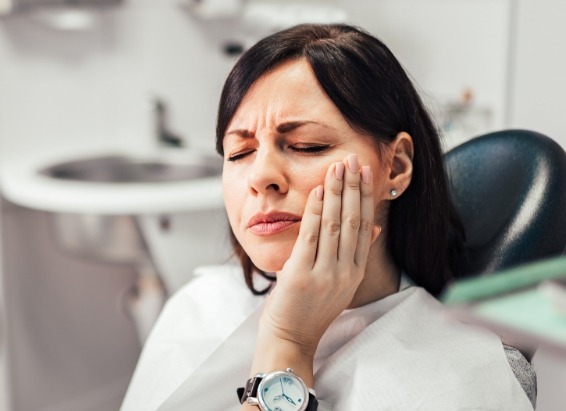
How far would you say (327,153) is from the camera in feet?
4.04

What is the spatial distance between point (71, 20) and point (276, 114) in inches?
62.3

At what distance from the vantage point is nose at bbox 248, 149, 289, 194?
121 cm

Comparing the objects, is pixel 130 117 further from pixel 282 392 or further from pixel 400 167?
pixel 282 392

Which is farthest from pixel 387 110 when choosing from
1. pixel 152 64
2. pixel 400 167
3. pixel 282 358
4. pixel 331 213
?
pixel 152 64

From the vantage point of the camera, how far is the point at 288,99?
1251 mm

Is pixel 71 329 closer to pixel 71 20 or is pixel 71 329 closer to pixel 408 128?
pixel 71 20

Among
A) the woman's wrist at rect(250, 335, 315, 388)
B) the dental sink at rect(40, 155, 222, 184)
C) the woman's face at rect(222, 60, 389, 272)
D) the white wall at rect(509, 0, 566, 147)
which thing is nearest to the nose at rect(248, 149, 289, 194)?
the woman's face at rect(222, 60, 389, 272)

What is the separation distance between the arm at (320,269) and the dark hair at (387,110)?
115mm

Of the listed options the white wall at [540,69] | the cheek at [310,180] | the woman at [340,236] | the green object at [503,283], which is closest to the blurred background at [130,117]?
the white wall at [540,69]

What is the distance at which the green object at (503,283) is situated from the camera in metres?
0.51

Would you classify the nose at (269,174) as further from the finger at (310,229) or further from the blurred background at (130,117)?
the blurred background at (130,117)

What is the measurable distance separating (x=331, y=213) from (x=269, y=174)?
11 cm

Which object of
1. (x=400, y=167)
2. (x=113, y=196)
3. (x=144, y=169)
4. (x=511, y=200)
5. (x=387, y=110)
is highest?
(x=387, y=110)

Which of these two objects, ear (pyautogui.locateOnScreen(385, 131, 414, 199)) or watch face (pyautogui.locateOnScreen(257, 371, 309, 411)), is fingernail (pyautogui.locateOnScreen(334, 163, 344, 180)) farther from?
watch face (pyautogui.locateOnScreen(257, 371, 309, 411))
